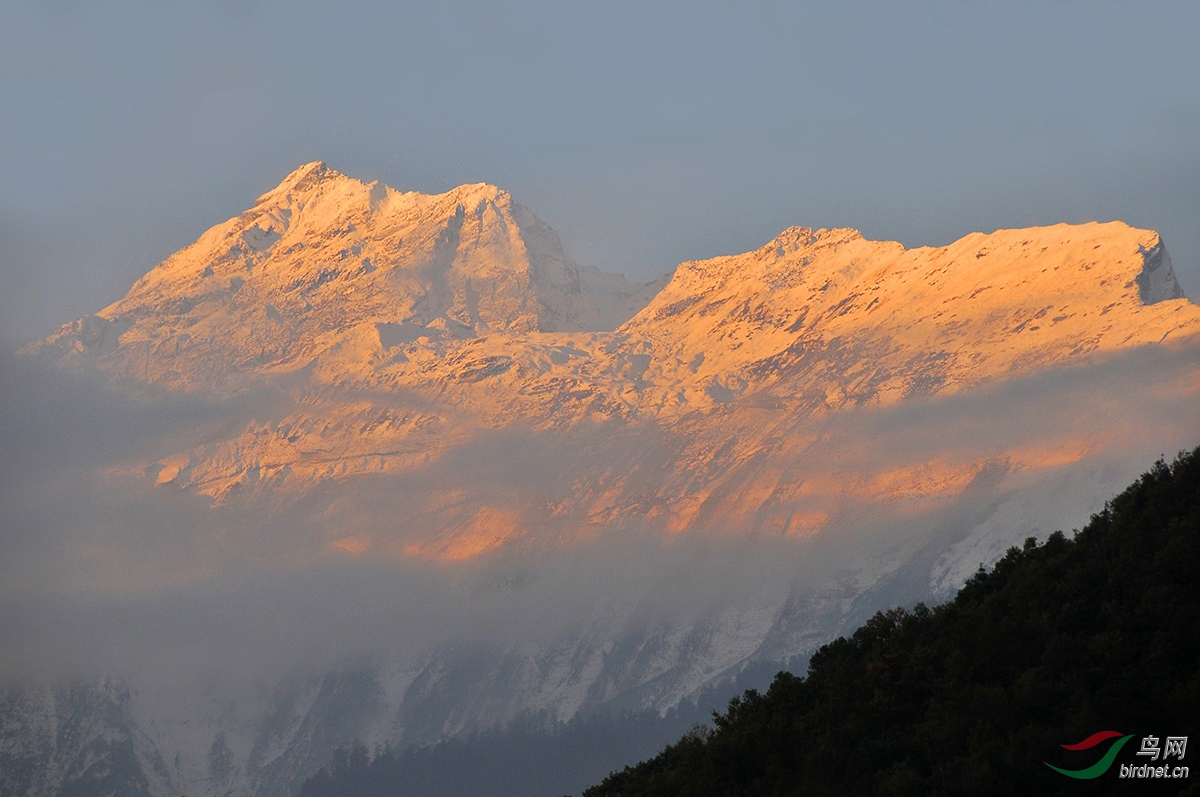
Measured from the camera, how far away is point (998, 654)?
134000 millimetres

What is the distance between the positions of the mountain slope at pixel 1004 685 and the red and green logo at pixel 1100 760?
26.7 inches

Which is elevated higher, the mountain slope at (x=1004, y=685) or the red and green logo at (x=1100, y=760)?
the mountain slope at (x=1004, y=685)

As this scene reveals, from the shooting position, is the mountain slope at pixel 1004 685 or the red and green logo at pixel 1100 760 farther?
the mountain slope at pixel 1004 685

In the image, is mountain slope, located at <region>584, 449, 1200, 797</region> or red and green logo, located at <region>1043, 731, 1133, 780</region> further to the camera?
mountain slope, located at <region>584, 449, 1200, 797</region>

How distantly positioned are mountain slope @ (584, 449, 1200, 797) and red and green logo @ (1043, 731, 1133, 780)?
679 mm

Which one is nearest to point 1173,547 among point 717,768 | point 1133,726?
point 1133,726

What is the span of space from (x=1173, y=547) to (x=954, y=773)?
29.2m

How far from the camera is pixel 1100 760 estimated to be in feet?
350

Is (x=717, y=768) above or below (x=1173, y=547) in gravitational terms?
below

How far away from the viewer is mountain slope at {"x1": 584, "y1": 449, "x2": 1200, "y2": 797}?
371 feet

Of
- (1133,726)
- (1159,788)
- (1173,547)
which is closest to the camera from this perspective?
Result: (1159,788)

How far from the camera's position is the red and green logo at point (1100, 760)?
106 m

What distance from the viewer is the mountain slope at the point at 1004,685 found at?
11294 centimetres

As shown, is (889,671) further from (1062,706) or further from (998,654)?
(1062,706)
